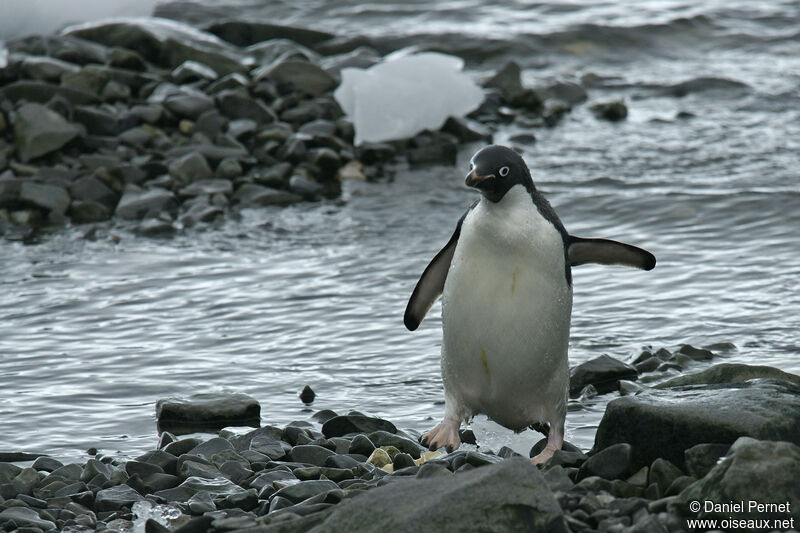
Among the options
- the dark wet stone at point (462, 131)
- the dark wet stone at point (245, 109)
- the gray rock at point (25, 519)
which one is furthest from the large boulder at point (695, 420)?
the dark wet stone at point (462, 131)

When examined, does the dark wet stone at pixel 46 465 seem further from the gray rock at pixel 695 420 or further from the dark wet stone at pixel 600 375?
the dark wet stone at pixel 600 375

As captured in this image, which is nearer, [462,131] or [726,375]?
[726,375]

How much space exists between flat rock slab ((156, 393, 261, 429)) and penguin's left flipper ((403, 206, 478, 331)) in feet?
2.47

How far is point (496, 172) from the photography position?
4.13 metres

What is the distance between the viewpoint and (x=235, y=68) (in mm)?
10688

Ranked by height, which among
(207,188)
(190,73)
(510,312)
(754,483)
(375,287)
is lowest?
(375,287)

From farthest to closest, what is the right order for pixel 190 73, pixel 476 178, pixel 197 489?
pixel 190 73 → pixel 476 178 → pixel 197 489

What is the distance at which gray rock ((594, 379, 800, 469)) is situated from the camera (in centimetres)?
366

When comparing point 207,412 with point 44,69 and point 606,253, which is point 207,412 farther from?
point 44,69

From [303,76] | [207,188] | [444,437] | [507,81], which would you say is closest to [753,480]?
[444,437]

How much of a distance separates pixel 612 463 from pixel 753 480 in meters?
0.64

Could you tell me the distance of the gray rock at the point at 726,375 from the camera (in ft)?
14.9

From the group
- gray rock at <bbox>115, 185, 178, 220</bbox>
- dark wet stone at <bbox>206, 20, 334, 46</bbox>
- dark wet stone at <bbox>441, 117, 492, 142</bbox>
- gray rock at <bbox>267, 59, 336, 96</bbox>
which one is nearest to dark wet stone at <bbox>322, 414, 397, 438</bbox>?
gray rock at <bbox>115, 185, 178, 220</bbox>

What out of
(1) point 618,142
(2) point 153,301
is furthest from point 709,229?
(2) point 153,301
